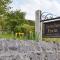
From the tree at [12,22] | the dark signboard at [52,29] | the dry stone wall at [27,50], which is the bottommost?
the dry stone wall at [27,50]

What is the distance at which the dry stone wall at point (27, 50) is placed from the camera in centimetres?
338

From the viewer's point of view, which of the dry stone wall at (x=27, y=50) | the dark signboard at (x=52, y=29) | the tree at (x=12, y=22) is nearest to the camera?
the dry stone wall at (x=27, y=50)

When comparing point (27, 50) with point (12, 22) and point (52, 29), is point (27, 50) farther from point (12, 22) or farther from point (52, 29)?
point (12, 22)

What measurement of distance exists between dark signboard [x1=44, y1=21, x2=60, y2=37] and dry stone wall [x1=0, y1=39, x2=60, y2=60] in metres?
1.51

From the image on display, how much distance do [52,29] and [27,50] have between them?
2.56 metres

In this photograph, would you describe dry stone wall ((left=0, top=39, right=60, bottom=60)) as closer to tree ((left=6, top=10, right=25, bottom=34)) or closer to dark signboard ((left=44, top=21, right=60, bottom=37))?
dark signboard ((left=44, top=21, right=60, bottom=37))

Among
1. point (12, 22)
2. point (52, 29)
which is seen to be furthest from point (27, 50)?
point (12, 22)

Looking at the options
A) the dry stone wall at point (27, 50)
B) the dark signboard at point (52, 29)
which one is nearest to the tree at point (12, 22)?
the dark signboard at point (52, 29)

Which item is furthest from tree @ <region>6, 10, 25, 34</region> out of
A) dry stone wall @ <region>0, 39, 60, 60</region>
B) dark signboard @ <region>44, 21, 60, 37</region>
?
dry stone wall @ <region>0, 39, 60, 60</region>

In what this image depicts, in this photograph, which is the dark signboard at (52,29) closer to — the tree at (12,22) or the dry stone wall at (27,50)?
the tree at (12,22)

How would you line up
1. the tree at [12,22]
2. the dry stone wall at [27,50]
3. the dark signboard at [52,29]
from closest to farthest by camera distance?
the dry stone wall at [27,50]
the dark signboard at [52,29]
the tree at [12,22]

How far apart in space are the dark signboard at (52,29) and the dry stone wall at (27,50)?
4.95 ft

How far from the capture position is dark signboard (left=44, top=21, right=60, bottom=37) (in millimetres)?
6039

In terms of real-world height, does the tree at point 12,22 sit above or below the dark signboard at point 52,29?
above
